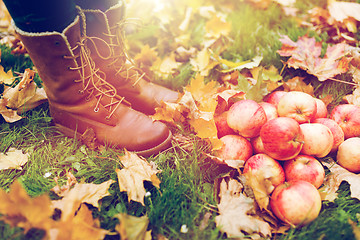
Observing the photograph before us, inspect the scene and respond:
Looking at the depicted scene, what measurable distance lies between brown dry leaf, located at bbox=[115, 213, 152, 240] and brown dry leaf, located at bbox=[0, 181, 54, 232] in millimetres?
260

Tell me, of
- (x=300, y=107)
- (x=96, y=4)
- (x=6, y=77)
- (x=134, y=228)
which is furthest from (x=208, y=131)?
(x=6, y=77)

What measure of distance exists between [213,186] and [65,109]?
93 centimetres

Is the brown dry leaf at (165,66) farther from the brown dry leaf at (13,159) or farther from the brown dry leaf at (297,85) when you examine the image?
the brown dry leaf at (13,159)

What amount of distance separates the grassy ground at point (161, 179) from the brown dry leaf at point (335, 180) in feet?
0.14

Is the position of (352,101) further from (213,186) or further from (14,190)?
(14,190)

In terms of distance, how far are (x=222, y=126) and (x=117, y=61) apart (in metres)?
0.75

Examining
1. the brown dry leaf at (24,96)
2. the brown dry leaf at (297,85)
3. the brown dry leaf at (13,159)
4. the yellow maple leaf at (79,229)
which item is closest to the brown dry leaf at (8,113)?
the brown dry leaf at (24,96)

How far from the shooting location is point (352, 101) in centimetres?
166

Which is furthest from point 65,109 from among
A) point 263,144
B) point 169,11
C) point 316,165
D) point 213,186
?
point 169,11

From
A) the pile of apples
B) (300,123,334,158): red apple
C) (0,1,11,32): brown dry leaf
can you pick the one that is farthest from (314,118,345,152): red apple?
(0,1,11,32): brown dry leaf

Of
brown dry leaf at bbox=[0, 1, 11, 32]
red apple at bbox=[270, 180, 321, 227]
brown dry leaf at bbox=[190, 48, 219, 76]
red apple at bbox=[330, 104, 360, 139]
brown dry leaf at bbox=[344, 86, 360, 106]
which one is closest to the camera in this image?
red apple at bbox=[270, 180, 321, 227]

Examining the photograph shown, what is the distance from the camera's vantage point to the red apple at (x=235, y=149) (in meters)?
1.33

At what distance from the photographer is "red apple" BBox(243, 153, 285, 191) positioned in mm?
1218

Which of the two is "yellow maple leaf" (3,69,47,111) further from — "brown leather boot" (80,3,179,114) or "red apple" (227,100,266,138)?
"red apple" (227,100,266,138)
